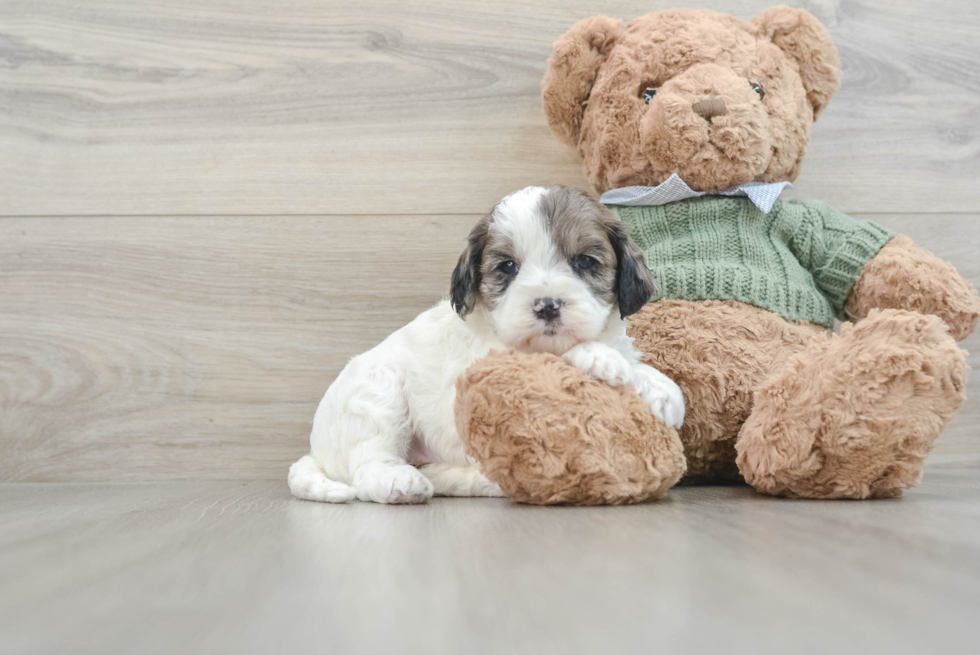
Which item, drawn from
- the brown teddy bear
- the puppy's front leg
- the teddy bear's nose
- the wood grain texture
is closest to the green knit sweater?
the brown teddy bear

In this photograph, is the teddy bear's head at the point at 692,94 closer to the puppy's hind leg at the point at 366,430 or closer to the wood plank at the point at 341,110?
the wood plank at the point at 341,110

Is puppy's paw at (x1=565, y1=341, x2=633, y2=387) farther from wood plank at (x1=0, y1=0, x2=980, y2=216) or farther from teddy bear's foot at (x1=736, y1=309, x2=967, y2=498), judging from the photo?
wood plank at (x1=0, y1=0, x2=980, y2=216)

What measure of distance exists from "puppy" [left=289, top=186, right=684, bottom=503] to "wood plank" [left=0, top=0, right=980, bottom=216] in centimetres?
53

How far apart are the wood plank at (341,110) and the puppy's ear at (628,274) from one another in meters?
0.57

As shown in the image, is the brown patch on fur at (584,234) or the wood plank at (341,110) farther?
the wood plank at (341,110)

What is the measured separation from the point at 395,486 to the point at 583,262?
0.46 metres

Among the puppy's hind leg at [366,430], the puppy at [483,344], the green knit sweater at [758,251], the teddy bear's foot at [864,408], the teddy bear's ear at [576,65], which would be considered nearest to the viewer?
the teddy bear's foot at [864,408]

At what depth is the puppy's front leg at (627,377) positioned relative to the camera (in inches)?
44.1

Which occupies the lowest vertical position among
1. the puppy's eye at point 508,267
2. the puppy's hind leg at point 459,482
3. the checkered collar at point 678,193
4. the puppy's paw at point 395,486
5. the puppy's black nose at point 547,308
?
the puppy's hind leg at point 459,482

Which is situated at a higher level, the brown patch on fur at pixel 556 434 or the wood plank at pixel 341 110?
the wood plank at pixel 341 110

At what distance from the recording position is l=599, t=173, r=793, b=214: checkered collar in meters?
1.38

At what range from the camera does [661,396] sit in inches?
44.9

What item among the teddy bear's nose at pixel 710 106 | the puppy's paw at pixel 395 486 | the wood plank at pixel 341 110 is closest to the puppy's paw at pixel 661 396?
the puppy's paw at pixel 395 486

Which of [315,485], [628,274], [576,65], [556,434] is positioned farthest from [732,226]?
[315,485]
